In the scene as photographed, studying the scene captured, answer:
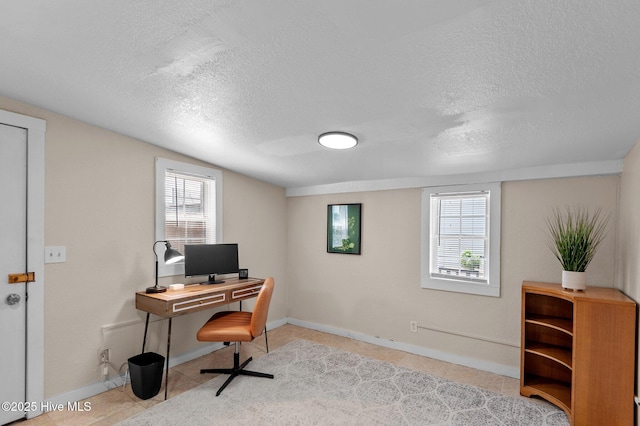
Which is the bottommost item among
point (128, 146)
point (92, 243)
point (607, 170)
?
point (92, 243)

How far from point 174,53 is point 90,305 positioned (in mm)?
2237

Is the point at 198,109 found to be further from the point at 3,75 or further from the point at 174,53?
the point at 3,75

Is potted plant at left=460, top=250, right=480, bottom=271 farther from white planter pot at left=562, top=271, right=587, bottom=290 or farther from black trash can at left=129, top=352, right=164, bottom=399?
black trash can at left=129, top=352, right=164, bottom=399

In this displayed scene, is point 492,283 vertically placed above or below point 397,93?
below

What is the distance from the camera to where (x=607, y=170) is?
2.67 metres

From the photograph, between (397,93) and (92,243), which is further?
(92,243)

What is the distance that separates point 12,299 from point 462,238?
12.8 feet

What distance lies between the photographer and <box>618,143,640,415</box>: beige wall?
2.13 m

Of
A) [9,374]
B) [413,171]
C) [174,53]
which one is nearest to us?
[174,53]

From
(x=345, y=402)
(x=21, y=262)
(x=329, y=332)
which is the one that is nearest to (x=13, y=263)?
(x=21, y=262)

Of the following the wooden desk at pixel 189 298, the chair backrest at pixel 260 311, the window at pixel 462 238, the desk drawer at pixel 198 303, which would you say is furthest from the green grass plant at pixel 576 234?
the desk drawer at pixel 198 303

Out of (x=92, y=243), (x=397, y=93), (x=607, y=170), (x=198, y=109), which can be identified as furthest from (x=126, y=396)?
(x=607, y=170)

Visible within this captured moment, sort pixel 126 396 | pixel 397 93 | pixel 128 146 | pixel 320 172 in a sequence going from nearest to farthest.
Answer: pixel 397 93 → pixel 126 396 → pixel 128 146 → pixel 320 172

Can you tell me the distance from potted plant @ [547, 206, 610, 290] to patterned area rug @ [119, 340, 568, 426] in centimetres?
106
